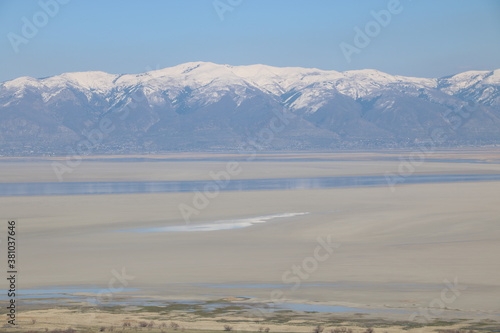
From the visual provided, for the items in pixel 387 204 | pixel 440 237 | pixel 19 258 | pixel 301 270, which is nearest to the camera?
pixel 301 270

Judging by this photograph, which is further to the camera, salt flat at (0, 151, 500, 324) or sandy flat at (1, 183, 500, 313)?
sandy flat at (1, 183, 500, 313)

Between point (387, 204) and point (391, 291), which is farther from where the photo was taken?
point (387, 204)

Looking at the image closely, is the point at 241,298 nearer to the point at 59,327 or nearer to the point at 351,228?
the point at 59,327

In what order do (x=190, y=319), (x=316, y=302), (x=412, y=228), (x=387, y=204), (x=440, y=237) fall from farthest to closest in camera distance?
(x=387, y=204)
(x=412, y=228)
(x=440, y=237)
(x=316, y=302)
(x=190, y=319)

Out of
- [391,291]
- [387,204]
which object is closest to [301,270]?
[391,291]

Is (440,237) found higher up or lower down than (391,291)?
higher up

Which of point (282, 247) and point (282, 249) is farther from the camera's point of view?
point (282, 247)

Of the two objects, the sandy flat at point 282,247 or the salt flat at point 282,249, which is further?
the sandy flat at point 282,247

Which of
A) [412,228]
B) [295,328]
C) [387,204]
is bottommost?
[295,328]

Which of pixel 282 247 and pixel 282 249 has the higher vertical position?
pixel 282 247

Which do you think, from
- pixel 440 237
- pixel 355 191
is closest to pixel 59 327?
pixel 440 237
